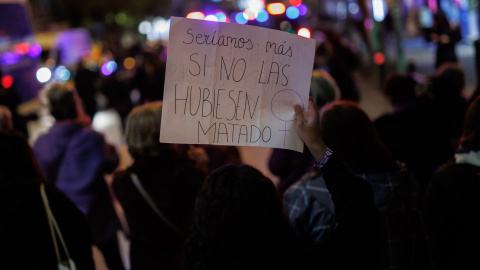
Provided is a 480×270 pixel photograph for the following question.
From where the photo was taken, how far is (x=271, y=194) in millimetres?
1602

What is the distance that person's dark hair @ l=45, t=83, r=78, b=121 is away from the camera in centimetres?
420

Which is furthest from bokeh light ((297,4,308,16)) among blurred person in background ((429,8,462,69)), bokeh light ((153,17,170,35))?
blurred person in background ((429,8,462,69))

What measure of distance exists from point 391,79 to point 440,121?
59 cm

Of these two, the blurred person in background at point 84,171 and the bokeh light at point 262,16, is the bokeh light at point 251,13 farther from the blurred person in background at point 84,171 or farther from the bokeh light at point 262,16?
the blurred person in background at point 84,171

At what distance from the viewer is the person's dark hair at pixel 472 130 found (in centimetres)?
254

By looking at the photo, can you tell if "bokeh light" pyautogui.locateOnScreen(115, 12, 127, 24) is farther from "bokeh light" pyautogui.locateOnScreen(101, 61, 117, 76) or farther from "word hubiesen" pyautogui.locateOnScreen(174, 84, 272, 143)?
"word hubiesen" pyautogui.locateOnScreen(174, 84, 272, 143)

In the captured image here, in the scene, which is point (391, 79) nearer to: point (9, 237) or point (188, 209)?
point (188, 209)

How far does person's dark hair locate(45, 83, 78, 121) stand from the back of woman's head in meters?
Result: 1.35

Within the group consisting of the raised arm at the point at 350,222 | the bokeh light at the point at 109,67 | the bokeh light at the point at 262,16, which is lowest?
the raised arm at the point at 350,222

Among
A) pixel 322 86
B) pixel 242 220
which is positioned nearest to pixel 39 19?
pixel 322 86

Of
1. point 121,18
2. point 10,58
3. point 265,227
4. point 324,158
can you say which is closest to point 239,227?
point 265,227

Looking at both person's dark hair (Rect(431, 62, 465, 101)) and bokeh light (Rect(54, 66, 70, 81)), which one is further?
bokeh light (Rect(54, 66, 70, 81))

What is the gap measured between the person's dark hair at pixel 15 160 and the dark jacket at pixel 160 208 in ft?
1.69

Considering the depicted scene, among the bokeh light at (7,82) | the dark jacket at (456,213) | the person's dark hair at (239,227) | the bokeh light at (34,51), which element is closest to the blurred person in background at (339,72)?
the dark jacket at (456,213)
